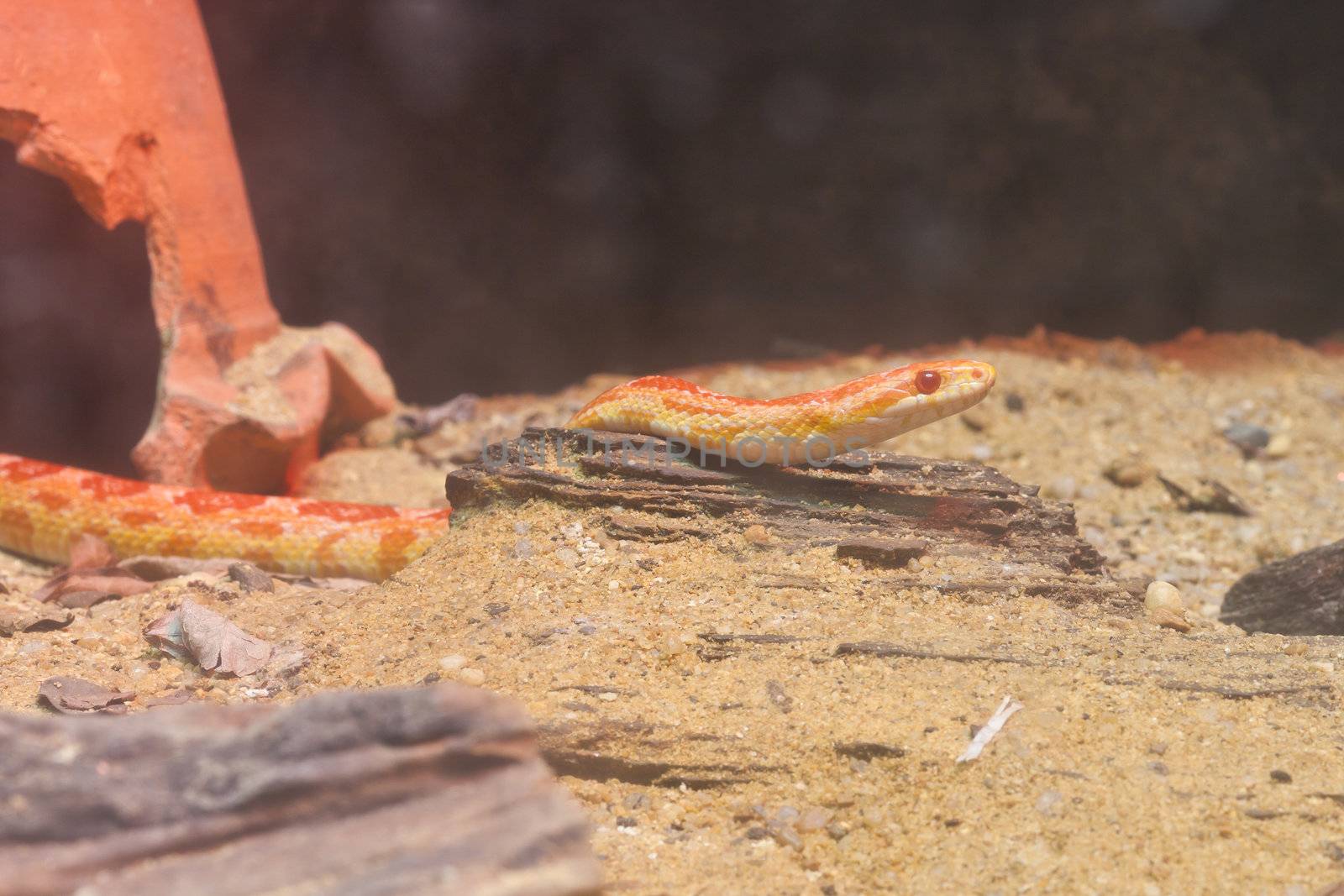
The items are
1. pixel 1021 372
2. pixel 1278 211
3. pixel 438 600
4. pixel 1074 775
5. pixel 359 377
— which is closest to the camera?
pixel 1074 775

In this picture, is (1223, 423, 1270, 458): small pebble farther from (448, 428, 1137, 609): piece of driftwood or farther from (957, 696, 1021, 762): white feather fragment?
(957, 696, 1021, 762): white feather fragment

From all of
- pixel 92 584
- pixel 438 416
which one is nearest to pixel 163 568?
pixel 92 584

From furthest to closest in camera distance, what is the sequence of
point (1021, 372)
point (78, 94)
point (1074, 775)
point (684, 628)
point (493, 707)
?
1. point (1021, 372)
2. point (78, 94)
3. point (684, 628)
4. point (1074, 775)
5. point (493, 707)

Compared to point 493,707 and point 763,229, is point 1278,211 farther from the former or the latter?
point 493,707

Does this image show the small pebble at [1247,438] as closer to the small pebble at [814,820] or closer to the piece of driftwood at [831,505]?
the piece of driftwood at [831,505]

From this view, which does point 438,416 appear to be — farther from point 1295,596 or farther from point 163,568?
point 1295,596

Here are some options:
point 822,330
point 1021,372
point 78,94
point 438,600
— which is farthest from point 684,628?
point 822,330

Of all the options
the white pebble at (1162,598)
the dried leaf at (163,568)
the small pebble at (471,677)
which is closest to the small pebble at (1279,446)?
the white pebble at (1162,598)
